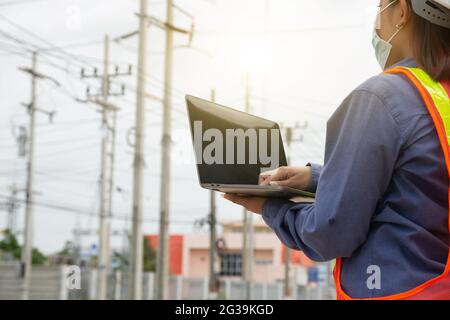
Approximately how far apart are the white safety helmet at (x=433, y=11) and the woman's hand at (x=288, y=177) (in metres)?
0.37

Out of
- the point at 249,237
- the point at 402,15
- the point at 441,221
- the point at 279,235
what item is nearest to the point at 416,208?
the point at 441,221

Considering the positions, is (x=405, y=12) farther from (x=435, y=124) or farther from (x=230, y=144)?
(x=230, y=144)

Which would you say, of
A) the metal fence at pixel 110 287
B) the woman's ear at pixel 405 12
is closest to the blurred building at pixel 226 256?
the metal fence at pixel 110 287

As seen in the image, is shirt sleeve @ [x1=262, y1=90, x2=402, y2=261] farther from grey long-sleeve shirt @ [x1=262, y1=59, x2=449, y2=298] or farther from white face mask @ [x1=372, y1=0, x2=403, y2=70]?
white face mask @ [x1=372, y1=0, x2=403, y2=70]

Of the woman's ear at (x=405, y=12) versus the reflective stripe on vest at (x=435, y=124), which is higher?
the woman's ear at (x=405, y=12)

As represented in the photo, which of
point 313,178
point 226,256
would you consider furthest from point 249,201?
point 226,256

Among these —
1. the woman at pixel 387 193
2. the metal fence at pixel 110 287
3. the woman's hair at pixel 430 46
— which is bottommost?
the metal fence at pixel 110 287

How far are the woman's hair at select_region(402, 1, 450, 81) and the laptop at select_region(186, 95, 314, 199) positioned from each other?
0.31 m

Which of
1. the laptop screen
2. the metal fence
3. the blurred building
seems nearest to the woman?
the laptop screen

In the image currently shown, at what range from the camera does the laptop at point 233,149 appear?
1356 mm

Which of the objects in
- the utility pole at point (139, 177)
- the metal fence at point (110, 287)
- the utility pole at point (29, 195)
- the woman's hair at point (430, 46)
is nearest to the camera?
the woman's hair at point (430, 46)

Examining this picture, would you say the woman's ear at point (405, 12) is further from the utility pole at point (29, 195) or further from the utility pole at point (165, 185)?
the utility pole at point (29, 195)

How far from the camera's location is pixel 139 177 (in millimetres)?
16172

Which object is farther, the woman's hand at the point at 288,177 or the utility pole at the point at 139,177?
the utility pole at the point at 139,177
